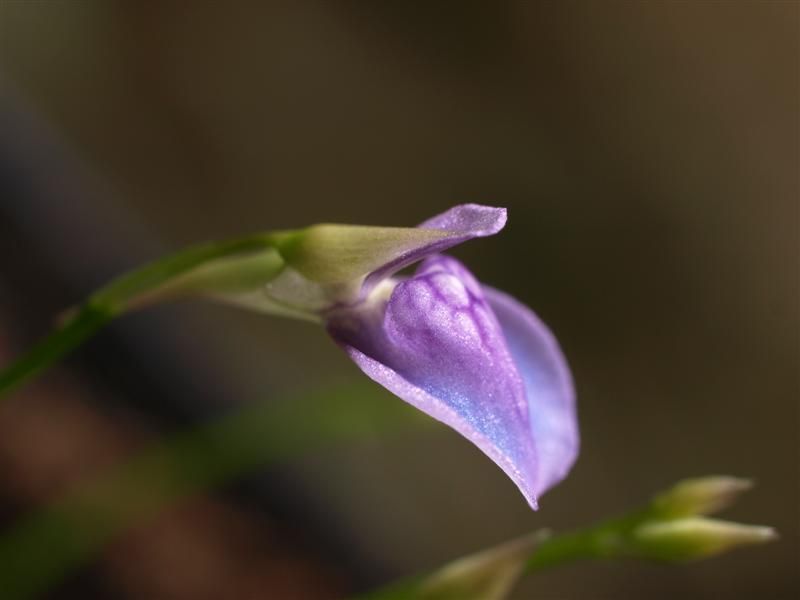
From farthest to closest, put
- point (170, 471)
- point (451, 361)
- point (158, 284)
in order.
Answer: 1. point (170, 471)
2. point (158, 284)
3. point (451, 361)

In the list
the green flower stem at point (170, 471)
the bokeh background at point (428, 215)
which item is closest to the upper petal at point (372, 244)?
the green flower stem at point (170, 471)

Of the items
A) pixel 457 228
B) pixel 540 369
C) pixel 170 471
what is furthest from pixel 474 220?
pixel 170 471

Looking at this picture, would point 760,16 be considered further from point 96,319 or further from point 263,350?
point 96,319

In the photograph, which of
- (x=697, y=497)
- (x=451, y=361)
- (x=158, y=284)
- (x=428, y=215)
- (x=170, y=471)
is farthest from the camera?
(x=428, y=215)

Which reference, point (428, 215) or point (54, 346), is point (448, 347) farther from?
point (428, 215)

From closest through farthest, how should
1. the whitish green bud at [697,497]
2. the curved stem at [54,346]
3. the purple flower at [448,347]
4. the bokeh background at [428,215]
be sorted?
the purple flower at [448,347]
the curved stem at [54,346]
the whitish green bud at [697,497]
the bokeh background at [428,215]

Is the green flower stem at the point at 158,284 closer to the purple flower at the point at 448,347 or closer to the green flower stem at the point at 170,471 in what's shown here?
the purple flower at the point at 448,347
